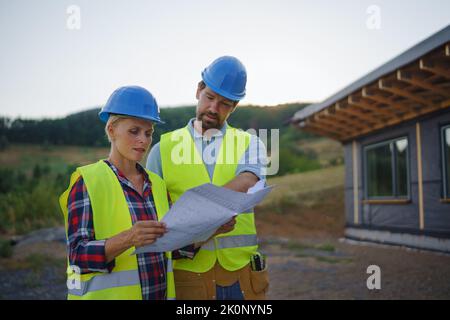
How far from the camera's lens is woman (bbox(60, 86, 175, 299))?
57.2 inches

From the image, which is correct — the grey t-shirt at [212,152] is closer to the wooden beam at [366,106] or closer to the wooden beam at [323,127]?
the wooden beam at [366,106]

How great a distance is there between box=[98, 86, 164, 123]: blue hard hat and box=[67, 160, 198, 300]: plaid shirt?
0.71ft

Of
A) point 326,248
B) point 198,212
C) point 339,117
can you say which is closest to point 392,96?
point 339,117

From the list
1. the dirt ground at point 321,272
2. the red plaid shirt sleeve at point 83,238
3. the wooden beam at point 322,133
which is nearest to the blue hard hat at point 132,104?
the red plaid shirt sleeve at point 83,238

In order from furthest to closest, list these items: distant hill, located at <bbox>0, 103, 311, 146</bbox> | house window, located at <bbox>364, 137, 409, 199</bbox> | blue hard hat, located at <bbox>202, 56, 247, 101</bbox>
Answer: distant hill, located at <bbox>0, 103, 311, 146</bbox> → house window, located at <bbox>364, 137, 409, 199</bbox> → blue hard hat, located at <bbox>202, 56, 247, 101</bbox>

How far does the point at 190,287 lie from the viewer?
6.45 ft

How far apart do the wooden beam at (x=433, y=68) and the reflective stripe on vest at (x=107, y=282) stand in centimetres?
634

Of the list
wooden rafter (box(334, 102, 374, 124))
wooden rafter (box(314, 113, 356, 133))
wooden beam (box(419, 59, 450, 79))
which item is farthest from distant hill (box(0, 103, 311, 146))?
wooden beam (box(419, 59, 450, 79))

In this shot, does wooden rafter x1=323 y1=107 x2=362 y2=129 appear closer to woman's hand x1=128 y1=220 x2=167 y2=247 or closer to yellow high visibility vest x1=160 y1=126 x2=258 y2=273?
yellow high visibility vest x1=160 y1=126 x2=258 y2=273

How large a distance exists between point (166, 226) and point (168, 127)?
2.67 meters

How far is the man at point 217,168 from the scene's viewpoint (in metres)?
1.99
